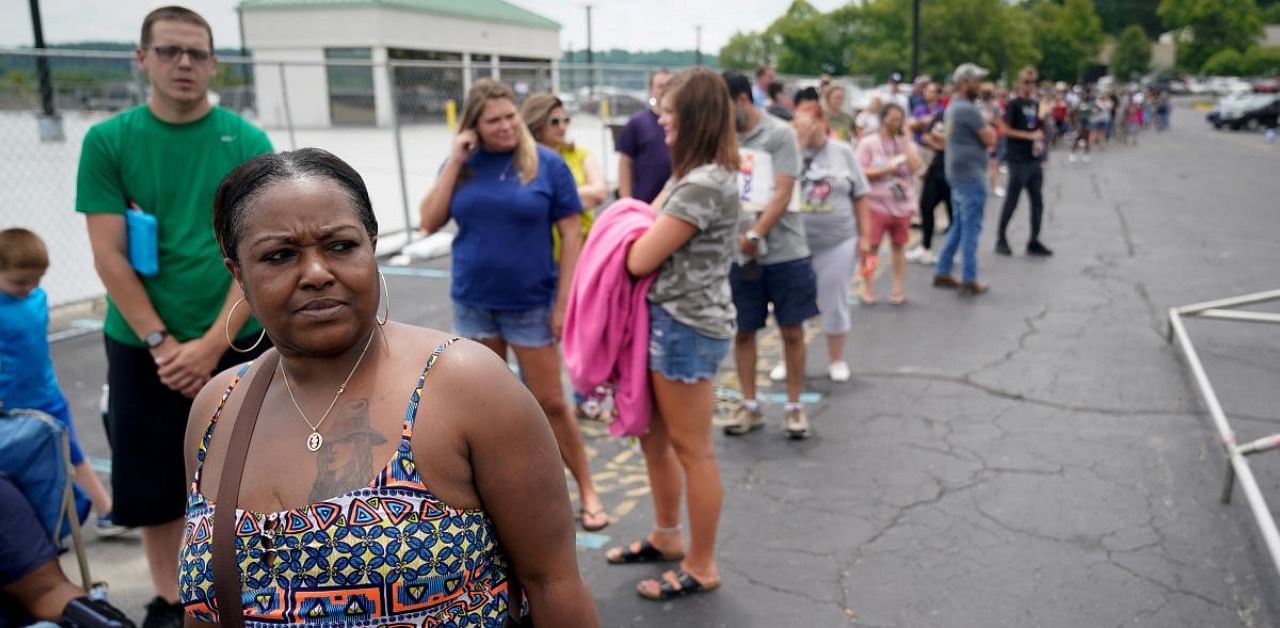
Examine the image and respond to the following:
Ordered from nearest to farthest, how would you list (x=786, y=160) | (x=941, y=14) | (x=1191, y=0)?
(x=786, y=160) → (x=941, y=14) → (x=1191, y=0)

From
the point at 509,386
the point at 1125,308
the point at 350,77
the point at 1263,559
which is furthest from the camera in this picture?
the point at 350,77

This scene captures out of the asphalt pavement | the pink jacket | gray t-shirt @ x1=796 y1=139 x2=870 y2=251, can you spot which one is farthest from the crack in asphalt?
the pink jacket

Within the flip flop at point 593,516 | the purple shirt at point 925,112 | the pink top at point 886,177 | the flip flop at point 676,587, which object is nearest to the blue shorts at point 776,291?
the flip flop at point 593,516

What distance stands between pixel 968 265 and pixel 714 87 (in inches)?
229

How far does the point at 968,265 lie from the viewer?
→ 8.56 metres

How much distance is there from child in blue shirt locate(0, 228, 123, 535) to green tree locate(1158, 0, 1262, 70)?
371 feet

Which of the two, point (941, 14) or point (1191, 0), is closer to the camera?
point (941, 14)

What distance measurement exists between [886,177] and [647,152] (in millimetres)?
3089

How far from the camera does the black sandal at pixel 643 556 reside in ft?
12.6

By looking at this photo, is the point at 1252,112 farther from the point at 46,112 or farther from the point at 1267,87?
the point at 46,112

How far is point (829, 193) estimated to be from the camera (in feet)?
19.6

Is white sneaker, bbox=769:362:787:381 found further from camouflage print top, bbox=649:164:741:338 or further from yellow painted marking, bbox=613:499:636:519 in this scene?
camouflage print top, bbox=649:164:741:338

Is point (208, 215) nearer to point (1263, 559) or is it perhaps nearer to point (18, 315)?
point (18, 315)

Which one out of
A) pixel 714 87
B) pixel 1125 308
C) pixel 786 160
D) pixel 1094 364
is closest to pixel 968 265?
pixel 1125 308
